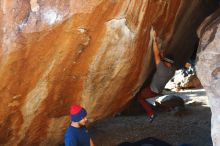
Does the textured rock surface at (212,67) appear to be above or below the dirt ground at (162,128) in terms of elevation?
above

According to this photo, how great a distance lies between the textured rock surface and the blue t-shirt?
165cm

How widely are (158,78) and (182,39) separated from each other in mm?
1789

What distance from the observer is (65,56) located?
5.66 meters

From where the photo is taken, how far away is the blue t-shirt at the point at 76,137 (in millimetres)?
4962

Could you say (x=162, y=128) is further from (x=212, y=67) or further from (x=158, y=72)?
(x=212, y=67)

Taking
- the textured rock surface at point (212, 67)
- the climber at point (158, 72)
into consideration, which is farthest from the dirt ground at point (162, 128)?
the textured rock surface at point (212, 67)

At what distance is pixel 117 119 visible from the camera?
32.3ft

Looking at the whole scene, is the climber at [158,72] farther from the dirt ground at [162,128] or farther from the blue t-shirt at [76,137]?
the blue t-shirt at [76,137]

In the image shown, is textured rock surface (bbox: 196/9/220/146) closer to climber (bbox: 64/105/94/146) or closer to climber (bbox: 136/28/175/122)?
climber (bbox: 136/28/175/122)

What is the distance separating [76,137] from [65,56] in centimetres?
126

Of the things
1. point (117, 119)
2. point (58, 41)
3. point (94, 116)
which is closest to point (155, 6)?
point (58, 41)

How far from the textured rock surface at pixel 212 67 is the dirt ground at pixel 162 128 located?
2331 mm

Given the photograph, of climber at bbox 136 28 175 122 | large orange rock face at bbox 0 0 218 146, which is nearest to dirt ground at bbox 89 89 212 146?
large orange rock face at bbox 0 0 218 146

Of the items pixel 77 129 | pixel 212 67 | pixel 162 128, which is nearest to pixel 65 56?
pixel 77 129
